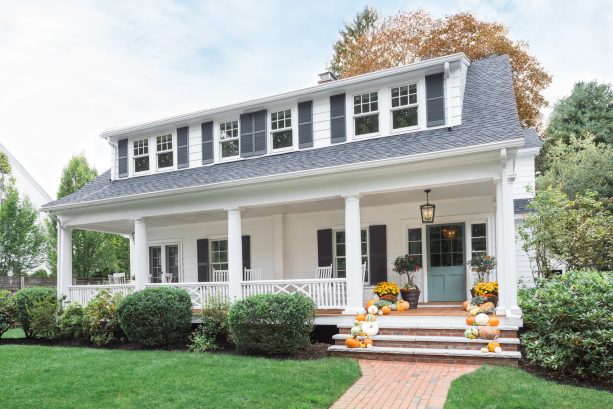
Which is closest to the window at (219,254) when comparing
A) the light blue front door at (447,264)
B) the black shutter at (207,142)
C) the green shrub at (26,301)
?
the black shutter at (207,142)

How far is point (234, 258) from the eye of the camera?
429 inches

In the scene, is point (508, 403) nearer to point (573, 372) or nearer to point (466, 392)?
point (466, 392)

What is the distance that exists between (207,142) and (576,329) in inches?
383

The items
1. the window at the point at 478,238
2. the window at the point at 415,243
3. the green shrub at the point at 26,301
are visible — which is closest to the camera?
the window at the point at 478,238

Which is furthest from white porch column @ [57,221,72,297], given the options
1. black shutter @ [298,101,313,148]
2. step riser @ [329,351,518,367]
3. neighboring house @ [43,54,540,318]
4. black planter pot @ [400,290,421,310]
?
black planter pot @ [400,290,421,310]

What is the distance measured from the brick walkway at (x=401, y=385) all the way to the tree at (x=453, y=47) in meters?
17.7

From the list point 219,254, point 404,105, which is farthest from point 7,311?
point 404,105

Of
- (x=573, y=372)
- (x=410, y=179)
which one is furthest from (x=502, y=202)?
(x=573, y=372)

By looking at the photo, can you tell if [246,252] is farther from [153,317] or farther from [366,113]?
[366,113]

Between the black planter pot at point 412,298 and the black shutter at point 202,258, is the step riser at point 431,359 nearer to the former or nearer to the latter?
the black planter pot at point 412,298

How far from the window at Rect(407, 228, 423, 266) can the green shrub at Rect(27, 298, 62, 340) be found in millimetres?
8620

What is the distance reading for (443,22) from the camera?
23.0 m

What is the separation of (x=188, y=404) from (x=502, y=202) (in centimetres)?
601

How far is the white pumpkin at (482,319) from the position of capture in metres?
8.10
